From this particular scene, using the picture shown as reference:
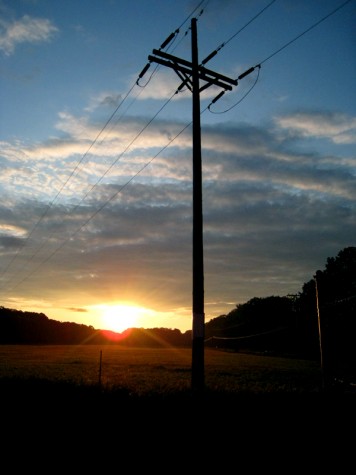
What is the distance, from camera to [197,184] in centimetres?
1153

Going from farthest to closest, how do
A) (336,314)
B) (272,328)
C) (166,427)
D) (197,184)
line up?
1. (272,328)
2. (336,314)
3. (197,184)
4. (166,427)

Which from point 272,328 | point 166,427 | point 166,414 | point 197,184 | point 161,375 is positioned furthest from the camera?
point 272,328

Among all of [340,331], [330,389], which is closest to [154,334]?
[340,331]

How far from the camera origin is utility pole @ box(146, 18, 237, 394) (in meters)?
10.2

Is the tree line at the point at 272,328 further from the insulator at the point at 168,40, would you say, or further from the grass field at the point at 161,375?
the insulator at the point at 168,40

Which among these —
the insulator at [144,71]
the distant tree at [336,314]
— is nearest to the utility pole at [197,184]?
the insulator at [144,71]

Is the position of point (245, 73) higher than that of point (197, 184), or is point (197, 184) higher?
point (245, 73)

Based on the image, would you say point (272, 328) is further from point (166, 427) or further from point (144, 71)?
point (166, 427)

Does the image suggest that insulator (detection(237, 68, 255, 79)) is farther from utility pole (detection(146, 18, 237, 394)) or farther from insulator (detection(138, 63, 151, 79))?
insulator (detection(138, 63, 151, 79))

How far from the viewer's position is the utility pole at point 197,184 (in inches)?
403

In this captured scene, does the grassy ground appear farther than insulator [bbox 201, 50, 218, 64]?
No

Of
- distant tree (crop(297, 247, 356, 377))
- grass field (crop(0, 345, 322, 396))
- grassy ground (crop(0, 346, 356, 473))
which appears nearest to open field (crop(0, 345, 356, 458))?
grassy ground (crop(0, 346, 356, 473))

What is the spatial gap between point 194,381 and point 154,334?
442 feet

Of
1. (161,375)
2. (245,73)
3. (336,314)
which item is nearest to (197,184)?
(245,73)
